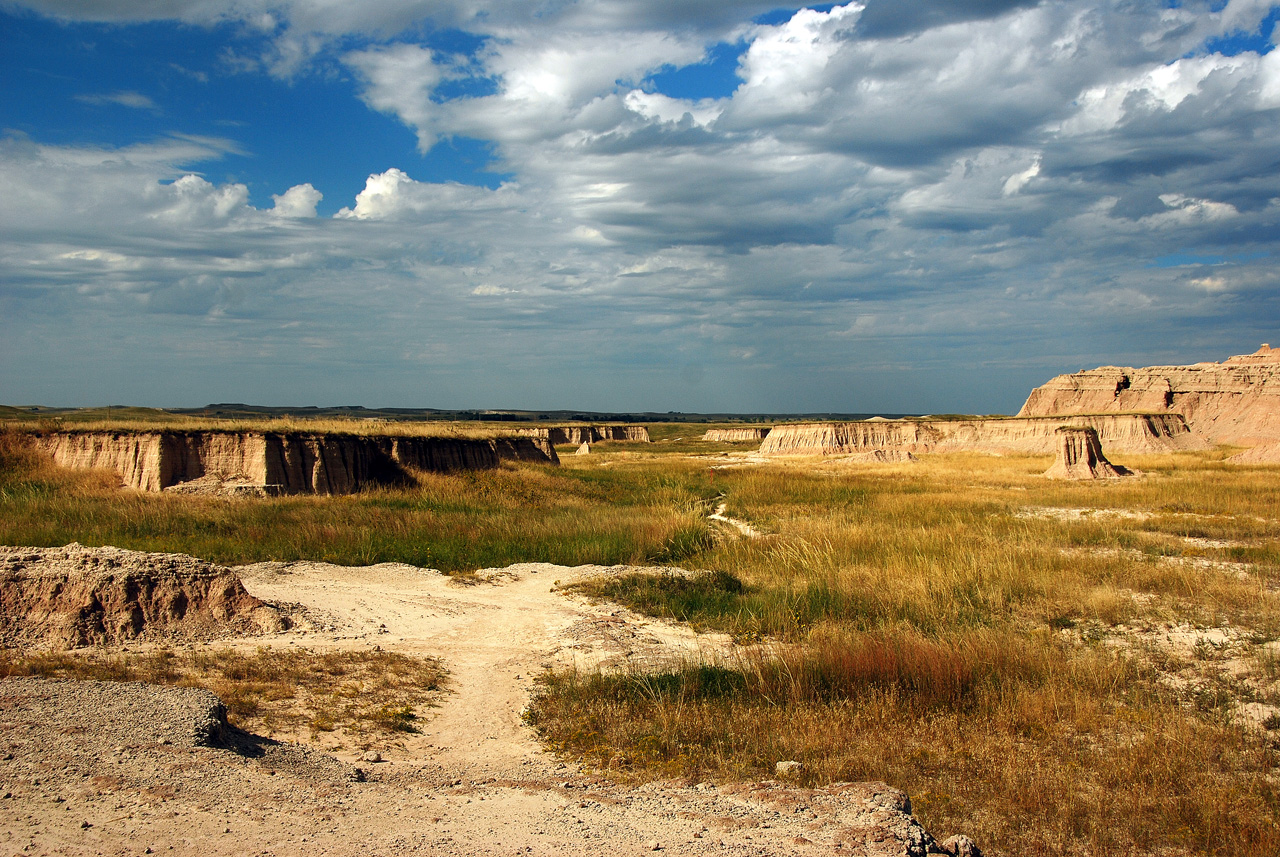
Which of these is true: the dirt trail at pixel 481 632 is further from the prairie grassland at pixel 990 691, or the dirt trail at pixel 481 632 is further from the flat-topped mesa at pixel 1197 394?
the flat-topped mesa at pixel 1197 394

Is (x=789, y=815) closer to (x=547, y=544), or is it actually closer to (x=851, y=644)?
(x=851, y=644)

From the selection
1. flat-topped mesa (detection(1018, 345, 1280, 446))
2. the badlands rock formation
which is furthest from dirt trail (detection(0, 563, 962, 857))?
flat-topped mesa (detection(1018, 345, 1280, 446))

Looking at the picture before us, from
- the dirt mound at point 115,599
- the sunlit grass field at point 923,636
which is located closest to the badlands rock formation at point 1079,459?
the sunlit grass field at point 923,636

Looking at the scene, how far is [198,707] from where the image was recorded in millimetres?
5375

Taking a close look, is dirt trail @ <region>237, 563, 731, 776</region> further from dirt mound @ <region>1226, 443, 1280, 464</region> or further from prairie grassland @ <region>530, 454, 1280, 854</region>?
dirt mound @ <region>1226, 443, 1280, 464</region>

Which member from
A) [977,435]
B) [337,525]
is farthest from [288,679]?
[977,435]

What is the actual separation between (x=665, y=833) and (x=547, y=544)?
11973mm

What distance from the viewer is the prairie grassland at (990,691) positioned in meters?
5.00

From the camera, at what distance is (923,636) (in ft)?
28.6

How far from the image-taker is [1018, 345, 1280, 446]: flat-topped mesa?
64.7 metres

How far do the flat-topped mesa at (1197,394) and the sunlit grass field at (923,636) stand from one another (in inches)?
2102

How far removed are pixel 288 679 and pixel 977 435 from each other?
2617 inches

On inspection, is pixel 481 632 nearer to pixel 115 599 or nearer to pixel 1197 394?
pixel 115 599

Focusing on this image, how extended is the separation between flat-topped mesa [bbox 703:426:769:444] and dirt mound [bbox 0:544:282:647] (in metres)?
99.9
